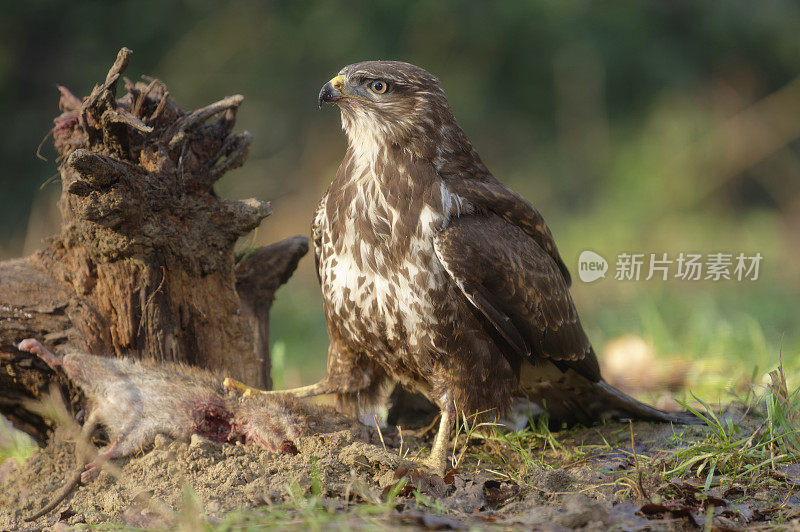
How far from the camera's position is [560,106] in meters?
10.0

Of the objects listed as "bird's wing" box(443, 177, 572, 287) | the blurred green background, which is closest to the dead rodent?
"bird's wing" box(443, 177, 572, 287)

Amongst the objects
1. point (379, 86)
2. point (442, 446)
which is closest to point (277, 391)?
point (442, 446)

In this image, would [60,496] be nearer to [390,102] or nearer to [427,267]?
[427,267]

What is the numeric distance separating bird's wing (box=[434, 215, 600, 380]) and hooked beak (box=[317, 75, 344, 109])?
0.82 metres

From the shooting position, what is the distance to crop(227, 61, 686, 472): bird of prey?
3.49 m

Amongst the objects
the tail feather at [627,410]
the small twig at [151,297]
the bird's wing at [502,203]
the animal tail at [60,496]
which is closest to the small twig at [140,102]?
the small twig at [151,297]

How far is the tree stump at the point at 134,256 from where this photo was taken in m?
3.41

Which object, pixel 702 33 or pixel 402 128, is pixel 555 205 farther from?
pixel 402 128

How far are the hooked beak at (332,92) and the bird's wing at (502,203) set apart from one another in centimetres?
65

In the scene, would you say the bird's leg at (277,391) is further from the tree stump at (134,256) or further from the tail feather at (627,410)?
the tail feather at (627,410)

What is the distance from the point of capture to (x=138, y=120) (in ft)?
11.0

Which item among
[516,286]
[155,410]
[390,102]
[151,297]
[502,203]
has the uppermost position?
[390,102]

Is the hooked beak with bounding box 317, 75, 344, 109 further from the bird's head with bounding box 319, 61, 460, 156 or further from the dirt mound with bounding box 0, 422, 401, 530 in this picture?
the dirt mound with bounding box 0, 422, 401, 530

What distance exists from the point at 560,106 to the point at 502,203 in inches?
264
